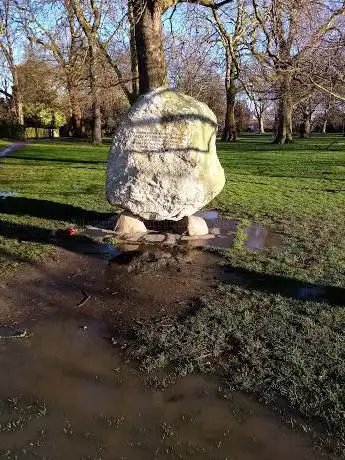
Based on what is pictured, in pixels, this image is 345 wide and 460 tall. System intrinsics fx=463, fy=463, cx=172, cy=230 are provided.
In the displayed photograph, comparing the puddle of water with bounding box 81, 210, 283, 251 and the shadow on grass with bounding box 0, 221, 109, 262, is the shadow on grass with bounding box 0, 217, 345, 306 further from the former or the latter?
the puddle of water with bounding box 81, 210, 283, 251

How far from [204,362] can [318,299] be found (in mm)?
2093

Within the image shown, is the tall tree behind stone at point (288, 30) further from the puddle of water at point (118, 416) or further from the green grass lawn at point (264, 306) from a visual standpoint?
the puddle of water at point (118, 416)

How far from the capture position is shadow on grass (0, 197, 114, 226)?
9867 mm

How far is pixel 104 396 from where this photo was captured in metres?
3.75

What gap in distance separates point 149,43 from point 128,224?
4.28m

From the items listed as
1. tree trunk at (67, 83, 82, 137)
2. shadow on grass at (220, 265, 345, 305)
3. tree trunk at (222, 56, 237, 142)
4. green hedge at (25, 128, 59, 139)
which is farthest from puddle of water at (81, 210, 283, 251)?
green hedge at (25, 128, 59, 139)

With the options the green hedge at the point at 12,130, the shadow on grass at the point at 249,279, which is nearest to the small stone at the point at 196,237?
the shadow on grass at the point at 249,279

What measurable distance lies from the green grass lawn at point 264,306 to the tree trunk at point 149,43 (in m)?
3.19

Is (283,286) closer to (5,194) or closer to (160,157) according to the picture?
(160,157)

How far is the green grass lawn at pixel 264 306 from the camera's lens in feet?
12.9

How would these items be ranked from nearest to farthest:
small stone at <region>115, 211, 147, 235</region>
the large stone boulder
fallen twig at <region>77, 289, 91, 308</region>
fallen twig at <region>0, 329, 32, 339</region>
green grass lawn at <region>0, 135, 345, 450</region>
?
1. green grass lawn at <region>0, 135, 345, 450</region>
2. fallen twig at <region>0, 329, 32, 339</region>
3. fallen twig at <region>77, 289, 91, 308</region>
4. the large stone boulder
5. small stone at <region>115, 211, 147, 235</region>

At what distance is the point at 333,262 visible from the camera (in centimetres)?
712

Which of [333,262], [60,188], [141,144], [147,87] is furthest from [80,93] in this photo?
[333,262]

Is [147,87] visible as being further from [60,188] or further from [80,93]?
[80,93]
